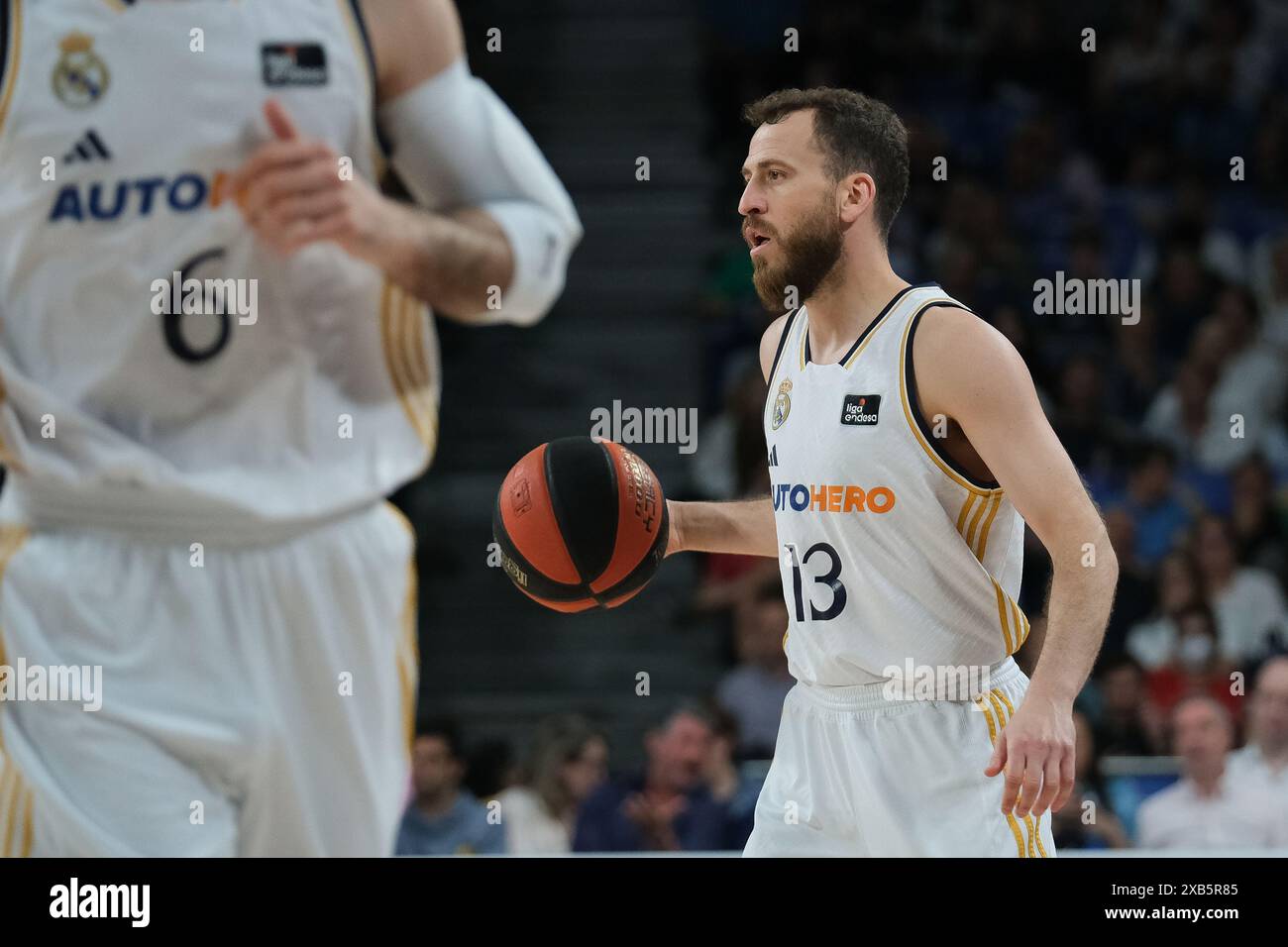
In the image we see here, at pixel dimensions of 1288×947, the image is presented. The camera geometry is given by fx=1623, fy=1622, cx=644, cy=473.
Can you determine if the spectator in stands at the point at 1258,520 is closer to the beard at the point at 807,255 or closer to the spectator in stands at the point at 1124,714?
the spectator in stands at the point at 1124,714

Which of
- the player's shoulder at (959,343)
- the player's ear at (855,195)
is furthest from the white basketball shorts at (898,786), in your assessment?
the player's ear at (855,195)

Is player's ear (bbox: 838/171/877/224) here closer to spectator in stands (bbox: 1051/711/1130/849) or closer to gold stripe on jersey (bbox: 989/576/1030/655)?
gold stripe on jersey (bbox: 989/576/1030/655)

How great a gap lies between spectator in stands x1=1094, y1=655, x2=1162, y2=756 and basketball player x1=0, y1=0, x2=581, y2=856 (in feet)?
11.6

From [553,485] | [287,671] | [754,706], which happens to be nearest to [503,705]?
[754,706]

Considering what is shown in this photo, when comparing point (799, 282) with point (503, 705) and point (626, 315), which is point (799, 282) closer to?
point (503, 705)

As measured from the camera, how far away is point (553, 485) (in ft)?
10.2

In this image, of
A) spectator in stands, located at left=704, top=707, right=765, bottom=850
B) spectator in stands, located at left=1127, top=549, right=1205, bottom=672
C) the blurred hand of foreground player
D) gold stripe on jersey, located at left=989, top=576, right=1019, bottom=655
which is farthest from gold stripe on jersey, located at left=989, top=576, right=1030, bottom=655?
spectator in stands, located at left=1127, top=549, right=1205, bottom=672

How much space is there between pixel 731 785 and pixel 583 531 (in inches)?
92.3

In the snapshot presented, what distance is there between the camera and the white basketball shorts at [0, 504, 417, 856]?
2477 millimetres

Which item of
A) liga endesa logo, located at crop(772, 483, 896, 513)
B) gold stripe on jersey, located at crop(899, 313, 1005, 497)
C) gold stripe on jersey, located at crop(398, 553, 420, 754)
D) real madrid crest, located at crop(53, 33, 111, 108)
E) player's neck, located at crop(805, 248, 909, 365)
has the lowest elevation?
gold stripe on jersey, located at crop(398, 553, 420, 754)

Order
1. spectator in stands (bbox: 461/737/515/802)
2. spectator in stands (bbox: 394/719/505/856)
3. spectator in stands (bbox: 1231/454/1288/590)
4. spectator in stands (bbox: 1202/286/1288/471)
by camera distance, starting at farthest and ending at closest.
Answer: spectator in stands (bbox: 1202/286/1288/471) < spectator in stands (bbox: 1231/454/1288/590) < spectator in stands (bbox: 461/737/515/802) < spectator in stands (bbox: 394/719/505/856)

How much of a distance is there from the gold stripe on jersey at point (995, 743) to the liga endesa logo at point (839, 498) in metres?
0.38

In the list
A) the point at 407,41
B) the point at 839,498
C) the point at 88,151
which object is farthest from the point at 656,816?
the point at 88,151

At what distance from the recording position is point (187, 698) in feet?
8.23
